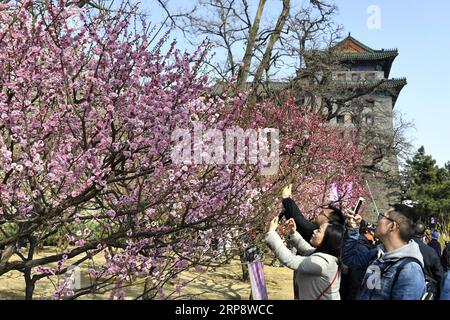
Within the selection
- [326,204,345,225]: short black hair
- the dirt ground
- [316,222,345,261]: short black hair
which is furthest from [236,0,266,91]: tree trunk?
[316,222,345,261]: short black hair

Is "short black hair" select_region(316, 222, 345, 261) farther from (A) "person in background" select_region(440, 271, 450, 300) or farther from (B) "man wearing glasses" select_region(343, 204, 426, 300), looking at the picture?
(A) "person in background" select_region(440, 271, 450, 300)

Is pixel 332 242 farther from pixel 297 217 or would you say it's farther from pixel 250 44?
pixel 250 44

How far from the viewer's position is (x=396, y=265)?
293 centimetres

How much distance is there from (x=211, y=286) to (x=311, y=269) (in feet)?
30.0

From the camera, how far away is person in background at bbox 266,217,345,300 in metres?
3.29

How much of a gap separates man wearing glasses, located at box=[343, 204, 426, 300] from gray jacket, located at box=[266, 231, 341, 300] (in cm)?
28

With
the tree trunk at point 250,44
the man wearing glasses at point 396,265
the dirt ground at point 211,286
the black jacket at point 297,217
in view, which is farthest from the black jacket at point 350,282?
the tree trunk at point 250,44

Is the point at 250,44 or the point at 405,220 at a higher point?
the point at 250,44

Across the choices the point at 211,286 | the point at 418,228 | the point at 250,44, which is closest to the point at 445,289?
the point at 418,228

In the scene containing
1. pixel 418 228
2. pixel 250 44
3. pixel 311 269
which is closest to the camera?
pixel 311 269

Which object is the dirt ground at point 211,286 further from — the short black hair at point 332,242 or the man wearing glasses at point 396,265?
the man wearing glasses at point 396,265

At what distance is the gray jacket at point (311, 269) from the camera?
3.28m
